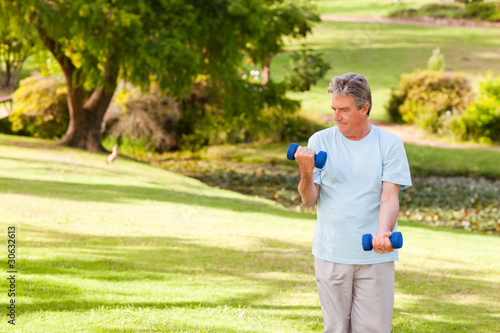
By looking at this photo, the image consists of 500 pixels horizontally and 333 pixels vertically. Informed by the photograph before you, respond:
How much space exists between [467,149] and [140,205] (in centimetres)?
1655

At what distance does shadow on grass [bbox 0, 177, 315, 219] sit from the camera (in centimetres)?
1098

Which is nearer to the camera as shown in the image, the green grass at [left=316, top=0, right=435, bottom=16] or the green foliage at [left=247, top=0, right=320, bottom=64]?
the green foliage at [left=247, top=0, right=320, bottom=64]

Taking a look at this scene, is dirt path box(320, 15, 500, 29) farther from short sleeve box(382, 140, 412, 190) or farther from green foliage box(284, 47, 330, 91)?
short sleeve box(382, 140, 412, 190)

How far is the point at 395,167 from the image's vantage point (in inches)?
121

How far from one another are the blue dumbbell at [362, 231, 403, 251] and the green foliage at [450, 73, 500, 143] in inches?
951

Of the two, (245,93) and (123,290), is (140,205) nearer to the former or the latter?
(123,290)

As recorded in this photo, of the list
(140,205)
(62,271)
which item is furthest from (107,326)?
(140,205)

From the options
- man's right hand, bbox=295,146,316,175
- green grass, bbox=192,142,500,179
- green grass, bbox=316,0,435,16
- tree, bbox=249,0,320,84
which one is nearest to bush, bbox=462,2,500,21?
green grass, bbox=316,0,435,16

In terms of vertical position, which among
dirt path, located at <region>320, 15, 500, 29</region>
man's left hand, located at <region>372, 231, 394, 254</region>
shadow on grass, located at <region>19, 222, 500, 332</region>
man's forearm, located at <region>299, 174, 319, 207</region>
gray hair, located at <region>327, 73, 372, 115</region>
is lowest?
shadow on grass, located at <region>19, 222, 500, 332</region>

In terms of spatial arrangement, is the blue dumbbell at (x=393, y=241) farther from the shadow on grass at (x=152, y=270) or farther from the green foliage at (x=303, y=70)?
the green foliage at (x=303, y=70)

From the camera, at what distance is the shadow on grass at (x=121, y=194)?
10977 millimetres

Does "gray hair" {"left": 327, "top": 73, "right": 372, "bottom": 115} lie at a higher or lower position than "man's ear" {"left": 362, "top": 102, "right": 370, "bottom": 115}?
higher

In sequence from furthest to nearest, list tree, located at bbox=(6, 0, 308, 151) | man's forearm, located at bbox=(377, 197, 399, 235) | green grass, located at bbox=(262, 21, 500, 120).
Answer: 1. green grass, located at bbox=(262, 21, 500, 120)
2. tree, located at bbox=(6, 0, 308, 151)
3. man's forearm, located at bbox=(377, 197, 399, 235)

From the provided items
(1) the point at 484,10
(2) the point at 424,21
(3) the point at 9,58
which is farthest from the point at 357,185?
(2) the point at 424,21
